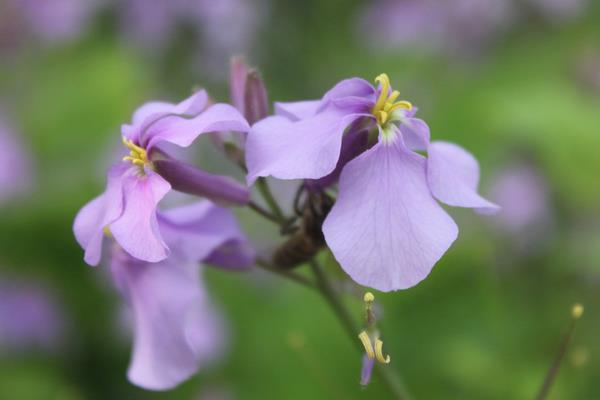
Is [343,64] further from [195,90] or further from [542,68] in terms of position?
[195,90]

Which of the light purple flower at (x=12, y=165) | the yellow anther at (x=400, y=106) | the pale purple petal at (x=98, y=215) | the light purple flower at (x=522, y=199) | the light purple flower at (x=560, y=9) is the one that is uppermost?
the yellow anther at (x=400, y=106)

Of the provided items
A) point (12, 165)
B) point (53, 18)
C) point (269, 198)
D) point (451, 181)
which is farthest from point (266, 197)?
point (53, 18)

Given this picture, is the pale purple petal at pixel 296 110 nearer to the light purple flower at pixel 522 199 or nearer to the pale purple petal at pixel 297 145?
the pale purple petal at pixel 297 145

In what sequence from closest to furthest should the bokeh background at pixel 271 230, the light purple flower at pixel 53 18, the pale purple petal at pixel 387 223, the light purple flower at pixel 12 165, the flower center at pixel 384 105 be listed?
the pale purple petal at pixel 387 223
the flower center at pixel 384 105
the bokeh background at pixel 271 230
the light purple flower at pixel 12 165
the light purple flower at pixel 53 18

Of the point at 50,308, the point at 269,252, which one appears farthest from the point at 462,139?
the point at 269,252

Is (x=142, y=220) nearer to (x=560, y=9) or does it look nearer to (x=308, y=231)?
(x=308, y=231)

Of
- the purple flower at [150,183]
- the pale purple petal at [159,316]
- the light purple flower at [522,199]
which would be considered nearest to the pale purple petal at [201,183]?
the purple flower at [150,183]

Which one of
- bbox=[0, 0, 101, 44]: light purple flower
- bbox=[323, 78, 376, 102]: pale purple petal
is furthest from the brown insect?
bbox=[0, 0, 101, 44]: light purple flower
